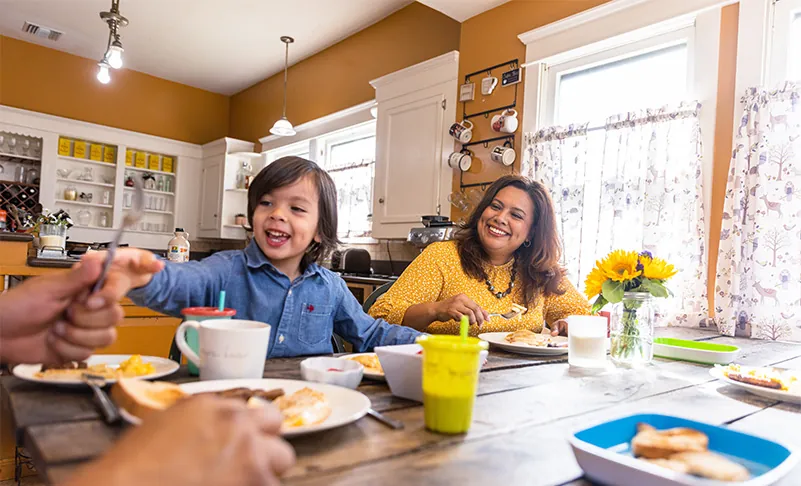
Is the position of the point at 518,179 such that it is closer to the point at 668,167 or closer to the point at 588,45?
the point at 668,167

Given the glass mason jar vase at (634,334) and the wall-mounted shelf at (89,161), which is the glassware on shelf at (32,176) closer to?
the wall-mounted shelf at (89,161)

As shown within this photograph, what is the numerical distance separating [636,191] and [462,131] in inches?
51.3

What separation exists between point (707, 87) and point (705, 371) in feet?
6.08

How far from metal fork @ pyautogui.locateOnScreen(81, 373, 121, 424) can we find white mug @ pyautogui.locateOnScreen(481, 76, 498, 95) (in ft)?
10.7

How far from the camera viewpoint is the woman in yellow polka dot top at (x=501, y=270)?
1882mm

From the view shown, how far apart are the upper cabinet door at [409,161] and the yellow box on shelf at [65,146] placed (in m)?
3.83

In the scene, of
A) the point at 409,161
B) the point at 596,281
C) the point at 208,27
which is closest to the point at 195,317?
the point at 596,281

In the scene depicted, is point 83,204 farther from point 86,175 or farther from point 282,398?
point 282,398


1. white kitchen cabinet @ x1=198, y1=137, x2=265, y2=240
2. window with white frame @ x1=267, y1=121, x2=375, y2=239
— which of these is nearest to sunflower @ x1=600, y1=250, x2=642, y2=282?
window with white frame @ x1=267, y1=121, x2=375, y2=239

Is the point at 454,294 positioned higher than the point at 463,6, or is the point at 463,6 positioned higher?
the point at 463,6

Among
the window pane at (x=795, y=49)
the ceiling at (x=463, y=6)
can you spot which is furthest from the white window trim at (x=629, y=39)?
the ceiling at (x=463, y=6)

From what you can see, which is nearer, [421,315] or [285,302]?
[285,302]

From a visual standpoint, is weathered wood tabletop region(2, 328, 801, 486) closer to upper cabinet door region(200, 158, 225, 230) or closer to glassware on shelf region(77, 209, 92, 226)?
upper cabinet door region(200, 158, 225, 230)

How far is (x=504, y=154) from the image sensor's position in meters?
3.46
